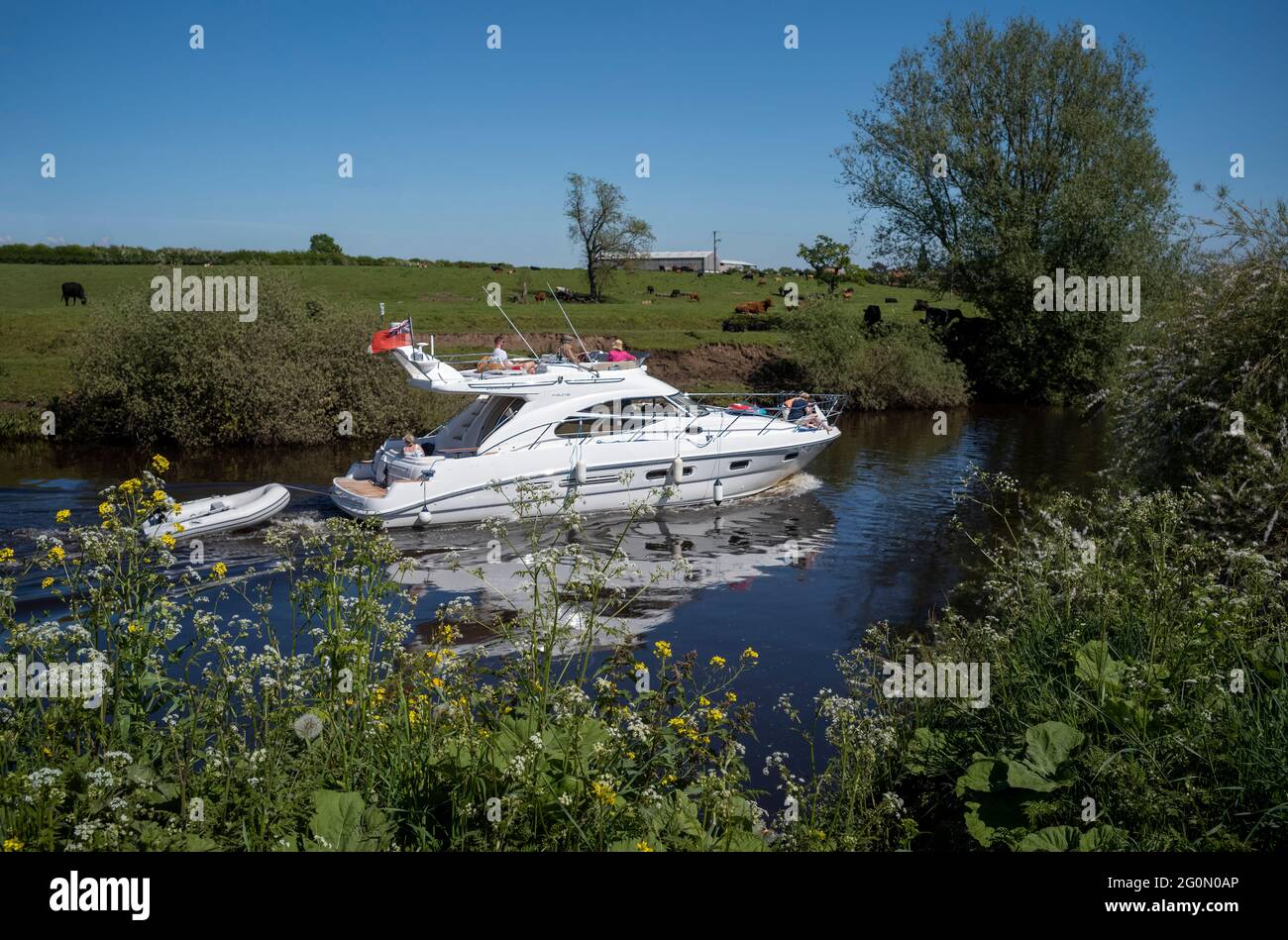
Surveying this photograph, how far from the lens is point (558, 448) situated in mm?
21125

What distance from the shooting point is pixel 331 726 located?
6047 millimetres

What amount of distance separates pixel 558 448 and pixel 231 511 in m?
6.53

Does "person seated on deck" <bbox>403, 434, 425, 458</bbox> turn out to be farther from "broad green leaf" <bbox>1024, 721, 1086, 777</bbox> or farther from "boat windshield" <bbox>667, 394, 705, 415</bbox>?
"broad green leaf" <bbox>1024, 721, 1086, 777</bbox>

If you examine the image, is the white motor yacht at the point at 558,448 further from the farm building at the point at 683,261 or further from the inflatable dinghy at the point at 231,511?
the farm building at the point at 683,261

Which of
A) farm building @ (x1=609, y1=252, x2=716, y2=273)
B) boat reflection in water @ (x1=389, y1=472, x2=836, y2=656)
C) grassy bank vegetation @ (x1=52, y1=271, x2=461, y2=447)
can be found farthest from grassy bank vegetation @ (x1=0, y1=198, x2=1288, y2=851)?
farm building @ (x1=609, y1=252, x2=716, y2=273)

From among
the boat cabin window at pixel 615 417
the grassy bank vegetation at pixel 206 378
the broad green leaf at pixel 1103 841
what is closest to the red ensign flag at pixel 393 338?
the boat cabin window at pixel 615 417

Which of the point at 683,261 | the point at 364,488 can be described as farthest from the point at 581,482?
the point at 683,261

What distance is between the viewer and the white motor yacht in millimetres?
20359

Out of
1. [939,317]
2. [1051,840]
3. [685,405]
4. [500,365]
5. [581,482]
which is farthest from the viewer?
[939,317]

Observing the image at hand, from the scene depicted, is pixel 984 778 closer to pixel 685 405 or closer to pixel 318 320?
pixel 685 405

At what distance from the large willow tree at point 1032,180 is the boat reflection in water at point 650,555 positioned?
2374 cm

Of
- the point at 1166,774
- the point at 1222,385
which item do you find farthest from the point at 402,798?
the point at 1222,385

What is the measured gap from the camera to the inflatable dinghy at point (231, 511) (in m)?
18.4
